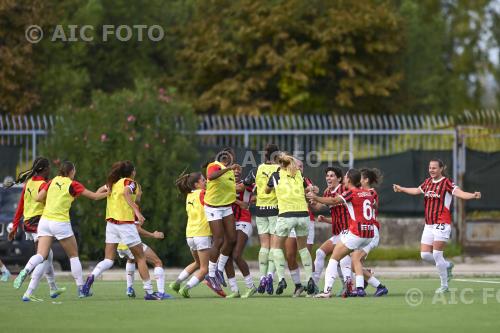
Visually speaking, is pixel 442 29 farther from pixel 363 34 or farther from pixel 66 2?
pixel 66 2

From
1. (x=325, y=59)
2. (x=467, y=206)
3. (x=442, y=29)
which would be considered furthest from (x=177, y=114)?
(x=442, y=29)

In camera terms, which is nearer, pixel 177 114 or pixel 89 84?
pixel 177 114

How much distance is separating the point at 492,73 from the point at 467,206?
103 ft

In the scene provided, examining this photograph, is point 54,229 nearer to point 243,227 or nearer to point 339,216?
point 243,227

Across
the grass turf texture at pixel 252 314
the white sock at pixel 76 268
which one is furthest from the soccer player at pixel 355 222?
the white sock at pixel 76 268

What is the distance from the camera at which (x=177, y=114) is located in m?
27.8

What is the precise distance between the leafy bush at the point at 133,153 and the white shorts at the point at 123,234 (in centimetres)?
934

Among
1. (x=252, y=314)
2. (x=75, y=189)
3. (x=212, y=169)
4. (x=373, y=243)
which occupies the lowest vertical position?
(x=252, y=314)

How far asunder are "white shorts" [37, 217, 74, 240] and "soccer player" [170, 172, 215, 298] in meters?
1.73

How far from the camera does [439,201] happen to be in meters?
18.5

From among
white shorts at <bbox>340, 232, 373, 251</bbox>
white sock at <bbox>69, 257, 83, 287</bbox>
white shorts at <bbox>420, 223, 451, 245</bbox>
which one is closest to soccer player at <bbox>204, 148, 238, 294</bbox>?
white shorts at <bbox>340, 232, 373, 251</bbox>

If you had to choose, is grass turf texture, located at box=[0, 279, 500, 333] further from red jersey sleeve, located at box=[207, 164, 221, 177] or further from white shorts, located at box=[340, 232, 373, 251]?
red jersey sleeve, located at box=[207, 164, 221, 177]

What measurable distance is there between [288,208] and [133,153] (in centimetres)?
974

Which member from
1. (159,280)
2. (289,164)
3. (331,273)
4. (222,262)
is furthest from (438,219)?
(159,280)
